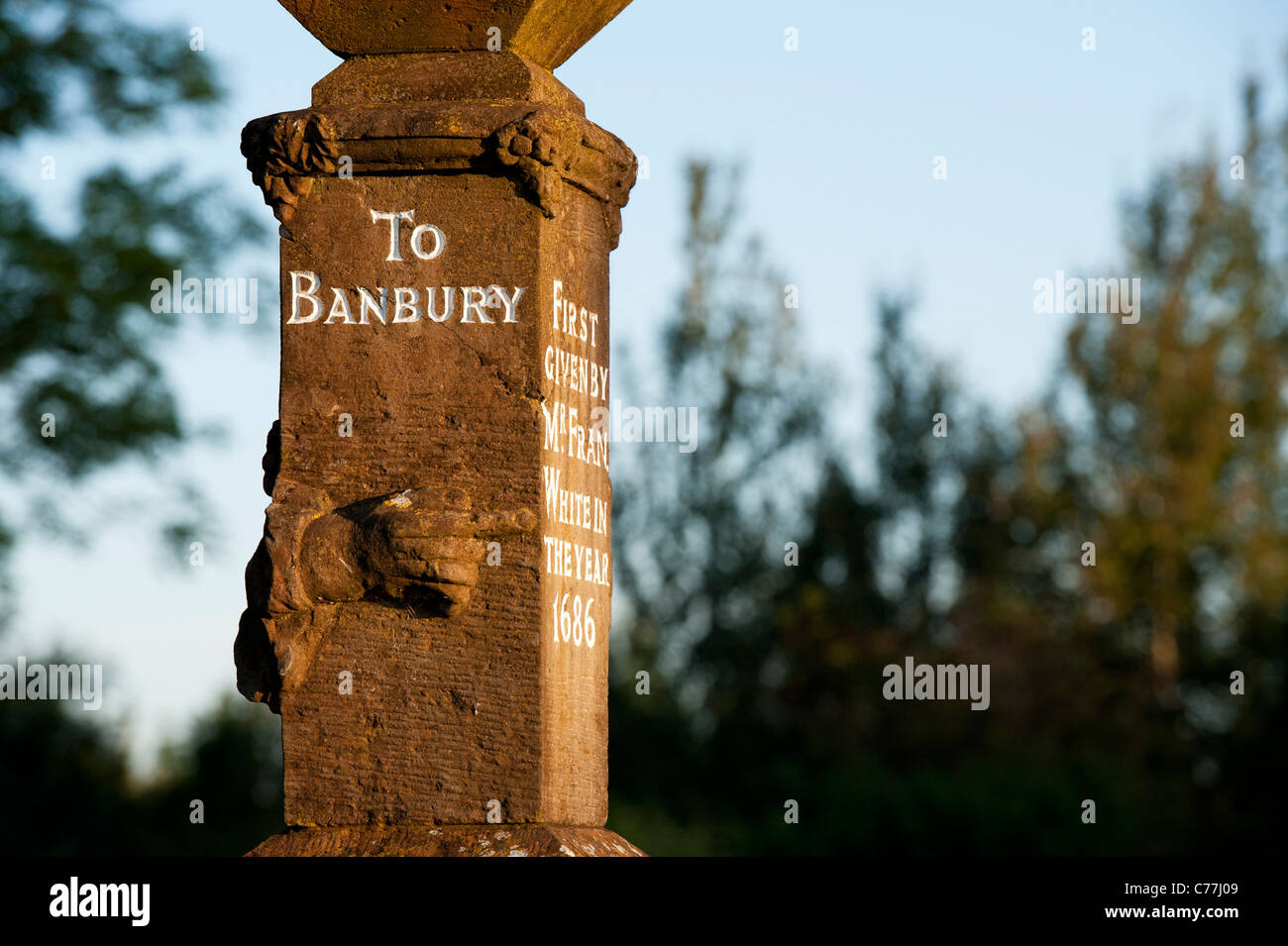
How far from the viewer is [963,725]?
24328 millimetres

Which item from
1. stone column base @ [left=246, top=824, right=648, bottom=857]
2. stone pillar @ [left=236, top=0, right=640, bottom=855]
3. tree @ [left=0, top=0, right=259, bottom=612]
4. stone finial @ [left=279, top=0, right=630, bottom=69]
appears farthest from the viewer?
tree @ [left=0, top=0, right=259, bottom=612]

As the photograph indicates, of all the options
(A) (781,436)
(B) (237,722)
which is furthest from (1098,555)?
(B) (237,722)

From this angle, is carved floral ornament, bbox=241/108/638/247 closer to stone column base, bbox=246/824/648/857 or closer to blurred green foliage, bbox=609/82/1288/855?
stone column base, bbox=246/824/648/857

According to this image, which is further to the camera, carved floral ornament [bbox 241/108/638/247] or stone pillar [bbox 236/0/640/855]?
carved floral ornament [bbox 241/108/638/247]

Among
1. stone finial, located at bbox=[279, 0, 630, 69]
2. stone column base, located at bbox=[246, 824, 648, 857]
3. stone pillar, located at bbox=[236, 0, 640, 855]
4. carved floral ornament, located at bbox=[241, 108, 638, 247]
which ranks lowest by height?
stone column base, located at bbox=[246, 824, 648, 857]

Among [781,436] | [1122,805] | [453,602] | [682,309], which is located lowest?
Answer: [1122,805]

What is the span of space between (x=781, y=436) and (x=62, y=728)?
10.4 metres

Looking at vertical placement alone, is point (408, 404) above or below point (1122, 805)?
above

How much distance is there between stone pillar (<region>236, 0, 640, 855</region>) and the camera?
5289mm

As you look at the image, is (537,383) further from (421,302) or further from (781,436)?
(781,436)

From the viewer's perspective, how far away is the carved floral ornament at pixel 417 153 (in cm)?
543

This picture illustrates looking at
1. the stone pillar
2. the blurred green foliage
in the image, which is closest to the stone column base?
the stone pillar

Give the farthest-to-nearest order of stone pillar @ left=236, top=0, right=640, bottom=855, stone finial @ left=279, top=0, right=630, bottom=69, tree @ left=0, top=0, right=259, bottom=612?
tree @ left=0, top=0, right=259, bottom=612 → stone finial @ left=279, top=0, right=630, bottom=69 → stone pillar @ left=236, top=0, right=640, bottom=855

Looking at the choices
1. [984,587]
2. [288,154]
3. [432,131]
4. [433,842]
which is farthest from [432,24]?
[984,587]
